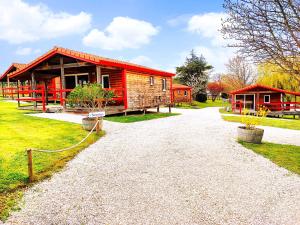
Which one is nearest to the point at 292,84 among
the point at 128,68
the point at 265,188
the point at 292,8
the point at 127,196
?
the point at 128,68

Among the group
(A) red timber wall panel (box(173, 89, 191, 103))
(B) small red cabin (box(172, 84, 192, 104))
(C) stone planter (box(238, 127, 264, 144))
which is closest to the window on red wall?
(B) small red cabin (box(172, 84, 192, 104))

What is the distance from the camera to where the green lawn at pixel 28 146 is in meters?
5.29

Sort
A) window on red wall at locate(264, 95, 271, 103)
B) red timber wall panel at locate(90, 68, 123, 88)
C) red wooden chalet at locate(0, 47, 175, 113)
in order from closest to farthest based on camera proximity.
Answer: red wooden chalet at locate(0, 47, 175, 113) → red timber wall panel at locate(90, 68, 123, 88) → window on red wall at locate(264, 95, 271, 103)

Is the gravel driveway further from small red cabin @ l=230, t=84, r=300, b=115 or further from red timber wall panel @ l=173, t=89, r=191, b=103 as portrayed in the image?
red timber wall panel @ l=173, t=89, r=191, b=103

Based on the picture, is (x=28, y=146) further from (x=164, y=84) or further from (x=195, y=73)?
(x=195, y=73)

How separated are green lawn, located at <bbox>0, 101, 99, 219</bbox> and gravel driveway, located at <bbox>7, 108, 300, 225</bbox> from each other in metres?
0.37

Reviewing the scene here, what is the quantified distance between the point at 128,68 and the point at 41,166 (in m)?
12.1

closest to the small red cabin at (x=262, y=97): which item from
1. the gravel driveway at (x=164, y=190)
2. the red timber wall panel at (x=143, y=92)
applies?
the red timber wall panel at (x=143, y=92)

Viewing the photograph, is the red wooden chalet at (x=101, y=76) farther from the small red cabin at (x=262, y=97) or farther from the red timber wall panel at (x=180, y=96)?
the red timber wall panel at (x=180, y=96)

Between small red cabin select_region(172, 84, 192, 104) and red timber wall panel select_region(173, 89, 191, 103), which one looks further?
red timber wall panel select_region(173, 89, 191, 103)

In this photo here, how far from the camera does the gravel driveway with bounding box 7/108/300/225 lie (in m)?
4.14

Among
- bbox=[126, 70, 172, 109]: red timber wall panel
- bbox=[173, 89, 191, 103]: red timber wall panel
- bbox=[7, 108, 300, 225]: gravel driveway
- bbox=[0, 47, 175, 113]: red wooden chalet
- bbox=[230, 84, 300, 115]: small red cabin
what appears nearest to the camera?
bbox=[7, 108, 300, 225]: gravel driveway

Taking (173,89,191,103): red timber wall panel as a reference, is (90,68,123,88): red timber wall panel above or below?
above

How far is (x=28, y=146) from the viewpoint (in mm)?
8086
